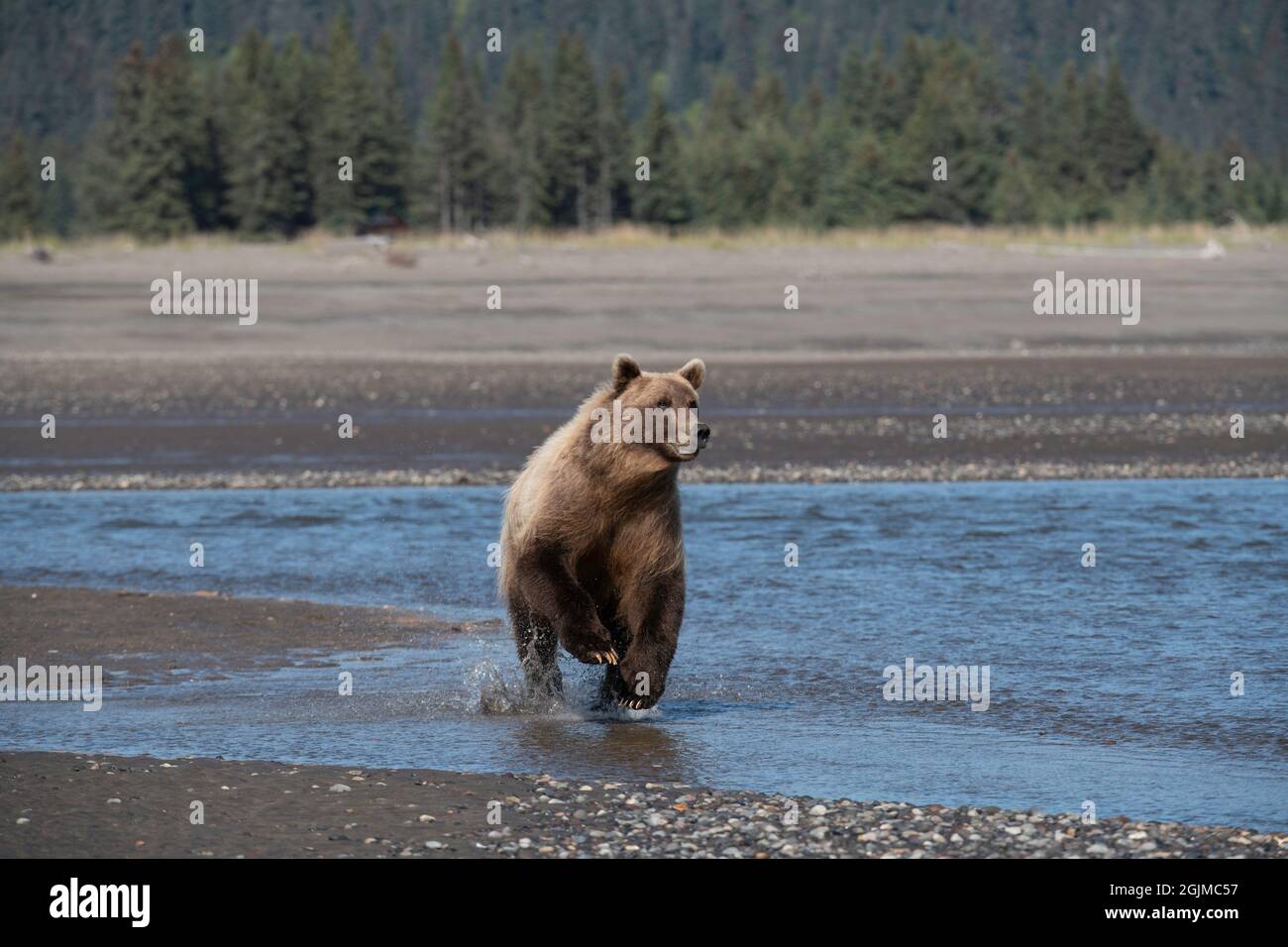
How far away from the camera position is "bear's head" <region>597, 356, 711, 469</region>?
7848mm

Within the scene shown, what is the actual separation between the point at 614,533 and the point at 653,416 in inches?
23.6

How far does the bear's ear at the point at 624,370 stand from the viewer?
8164mm

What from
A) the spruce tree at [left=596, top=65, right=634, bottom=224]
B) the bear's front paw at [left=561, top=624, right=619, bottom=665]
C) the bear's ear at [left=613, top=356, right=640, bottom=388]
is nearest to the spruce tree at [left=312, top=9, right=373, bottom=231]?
the spruce tree at [left=596, top=65, right=634, bottom=224]

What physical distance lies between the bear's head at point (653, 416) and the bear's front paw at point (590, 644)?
2.61 ft

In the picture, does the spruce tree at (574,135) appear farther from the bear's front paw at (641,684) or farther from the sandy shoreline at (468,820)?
the sandy shoreline at (468,820)

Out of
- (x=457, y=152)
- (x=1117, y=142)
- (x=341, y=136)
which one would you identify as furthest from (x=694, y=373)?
(x=1117, y=142)

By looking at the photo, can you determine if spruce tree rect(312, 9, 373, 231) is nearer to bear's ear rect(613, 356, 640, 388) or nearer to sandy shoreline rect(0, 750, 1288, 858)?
bear's ear rect(613, 356, 640, 388)

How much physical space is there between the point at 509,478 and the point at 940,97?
140 ft

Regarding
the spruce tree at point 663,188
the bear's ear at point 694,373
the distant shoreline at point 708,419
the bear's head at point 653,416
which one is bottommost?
the distant shoreline at point 708,419

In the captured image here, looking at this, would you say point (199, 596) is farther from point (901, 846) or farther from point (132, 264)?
point (132, 264)

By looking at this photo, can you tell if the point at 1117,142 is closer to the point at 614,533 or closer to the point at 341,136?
the point at 341,136

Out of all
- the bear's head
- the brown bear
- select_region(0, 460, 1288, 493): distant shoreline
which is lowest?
select_region(0, 460, 1288, 493): distant shoreline

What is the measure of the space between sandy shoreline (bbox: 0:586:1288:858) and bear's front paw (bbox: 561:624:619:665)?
925 mm

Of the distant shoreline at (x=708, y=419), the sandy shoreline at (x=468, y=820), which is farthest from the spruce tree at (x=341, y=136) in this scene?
the sandy shoreline at (x=468, y=820)
